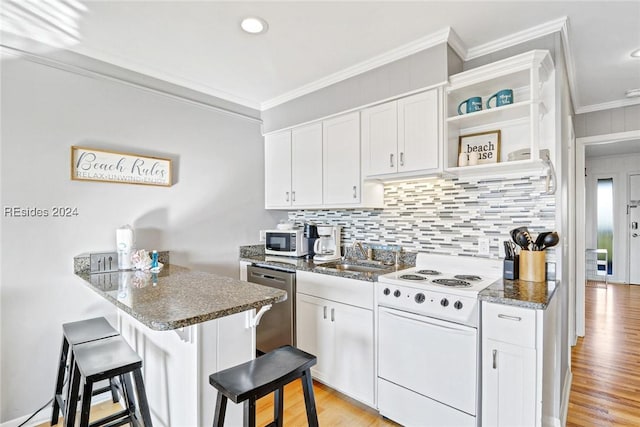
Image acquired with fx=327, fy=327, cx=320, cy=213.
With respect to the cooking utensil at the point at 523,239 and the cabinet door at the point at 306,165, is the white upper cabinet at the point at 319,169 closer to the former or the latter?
the cabinet door at the point at 306,165

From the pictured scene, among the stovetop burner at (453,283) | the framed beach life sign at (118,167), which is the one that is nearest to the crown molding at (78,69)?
the framed beach life sign at (118,167)

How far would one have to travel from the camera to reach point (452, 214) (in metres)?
2.47

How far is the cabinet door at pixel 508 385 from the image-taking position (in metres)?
1.54

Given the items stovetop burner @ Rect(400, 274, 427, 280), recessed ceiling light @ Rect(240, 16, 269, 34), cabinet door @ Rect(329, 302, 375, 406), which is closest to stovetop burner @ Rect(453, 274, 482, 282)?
stovetop burner @ Rect(400, 274, 427, 280)

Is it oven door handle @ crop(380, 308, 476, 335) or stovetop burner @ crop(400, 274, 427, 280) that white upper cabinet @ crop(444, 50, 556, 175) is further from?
oven door handle @ crop(380, 308, 476, 335)

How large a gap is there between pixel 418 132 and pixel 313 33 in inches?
37.2

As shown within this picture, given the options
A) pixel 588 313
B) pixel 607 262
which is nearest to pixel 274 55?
pixel 588 313

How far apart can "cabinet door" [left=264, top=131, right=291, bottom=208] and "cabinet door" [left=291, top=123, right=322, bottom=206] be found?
71 mm

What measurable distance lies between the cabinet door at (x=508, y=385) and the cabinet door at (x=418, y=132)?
3.82 ft

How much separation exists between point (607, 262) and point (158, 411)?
25.1ft

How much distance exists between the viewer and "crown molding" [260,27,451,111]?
6.88 feet

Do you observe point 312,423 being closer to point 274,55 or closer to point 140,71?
point 274,55

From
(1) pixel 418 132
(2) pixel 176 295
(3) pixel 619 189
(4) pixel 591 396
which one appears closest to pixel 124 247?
(2) pixel 176 295

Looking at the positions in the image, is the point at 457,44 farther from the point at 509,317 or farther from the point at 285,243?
the point at 285,243
